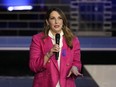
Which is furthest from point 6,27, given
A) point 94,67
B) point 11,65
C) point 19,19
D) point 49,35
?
point 49,35

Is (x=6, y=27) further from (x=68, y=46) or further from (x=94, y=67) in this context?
(x=68, y=46)

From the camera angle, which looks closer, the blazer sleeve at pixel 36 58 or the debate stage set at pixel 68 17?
the blazer sleeve at pixel 36 58

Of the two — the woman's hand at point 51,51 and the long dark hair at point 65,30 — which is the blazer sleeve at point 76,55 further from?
the woman's hand at point 51,51

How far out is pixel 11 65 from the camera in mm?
7332

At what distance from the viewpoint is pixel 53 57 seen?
1549mm

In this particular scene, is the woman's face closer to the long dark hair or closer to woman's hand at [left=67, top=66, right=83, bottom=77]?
the long dark hair

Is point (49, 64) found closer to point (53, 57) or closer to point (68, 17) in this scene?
point (53, 57)

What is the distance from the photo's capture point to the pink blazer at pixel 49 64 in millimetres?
1561

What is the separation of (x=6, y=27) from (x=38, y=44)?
1051 centimetres

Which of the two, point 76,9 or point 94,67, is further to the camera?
point 76,9

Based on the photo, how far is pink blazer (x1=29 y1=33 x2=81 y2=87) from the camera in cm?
156

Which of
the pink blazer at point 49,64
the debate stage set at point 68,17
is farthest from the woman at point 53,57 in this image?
the debate stage set at point 68,17

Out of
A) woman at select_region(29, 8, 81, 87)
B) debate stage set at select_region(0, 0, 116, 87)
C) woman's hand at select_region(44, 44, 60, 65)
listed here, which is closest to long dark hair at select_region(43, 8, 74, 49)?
woman at select_region(29, 8, 81, 87)

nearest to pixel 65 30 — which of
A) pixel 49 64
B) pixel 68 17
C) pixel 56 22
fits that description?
pixel 56 22
